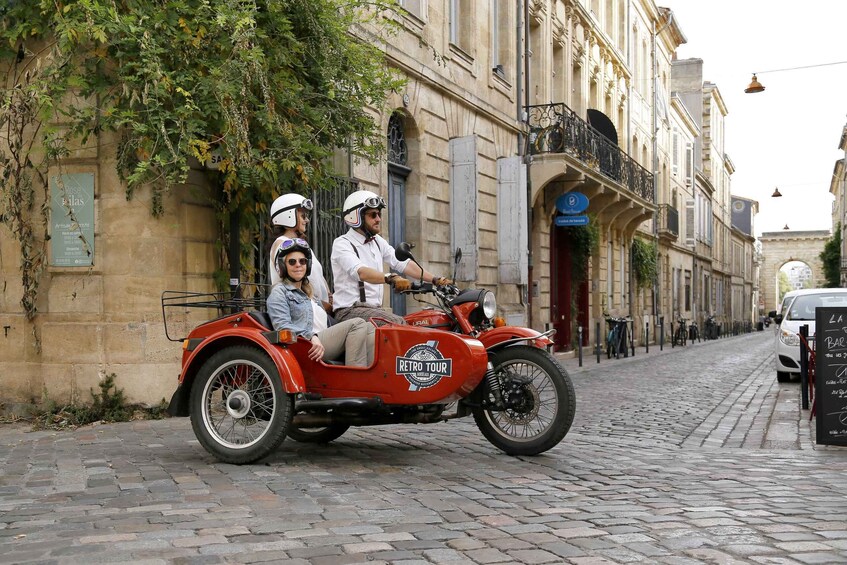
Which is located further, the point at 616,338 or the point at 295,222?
the point at 616,338

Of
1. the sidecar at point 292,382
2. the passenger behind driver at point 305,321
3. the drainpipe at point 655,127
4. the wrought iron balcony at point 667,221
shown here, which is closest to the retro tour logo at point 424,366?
the sidecar at point 292,382

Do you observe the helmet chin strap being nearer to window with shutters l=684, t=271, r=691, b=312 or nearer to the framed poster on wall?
the framed poster on wall

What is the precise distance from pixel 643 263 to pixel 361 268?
27.9m

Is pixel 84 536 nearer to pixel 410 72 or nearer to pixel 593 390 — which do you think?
pixel 593 390

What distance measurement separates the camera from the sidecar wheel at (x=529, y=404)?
6.20 m

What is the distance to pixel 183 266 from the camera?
9094 millimetres

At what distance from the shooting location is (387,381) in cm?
611

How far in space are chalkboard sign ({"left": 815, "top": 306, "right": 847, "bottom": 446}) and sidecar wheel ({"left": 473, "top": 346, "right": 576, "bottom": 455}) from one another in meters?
2.42

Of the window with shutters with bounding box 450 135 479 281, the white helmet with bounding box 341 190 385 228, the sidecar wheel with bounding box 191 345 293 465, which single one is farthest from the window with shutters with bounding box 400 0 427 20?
the sidecar wheel with bounding box 191 345 293 465

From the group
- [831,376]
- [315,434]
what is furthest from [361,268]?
[831,376]

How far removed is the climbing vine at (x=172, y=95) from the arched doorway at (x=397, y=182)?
469 centimetres

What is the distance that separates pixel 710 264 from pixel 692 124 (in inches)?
441

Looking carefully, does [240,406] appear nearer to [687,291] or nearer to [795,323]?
[795,323]

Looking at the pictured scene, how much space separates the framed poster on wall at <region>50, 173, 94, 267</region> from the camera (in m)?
8.83
